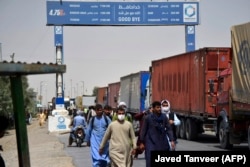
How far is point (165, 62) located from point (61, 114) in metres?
13.6

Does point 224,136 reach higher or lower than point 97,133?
lower

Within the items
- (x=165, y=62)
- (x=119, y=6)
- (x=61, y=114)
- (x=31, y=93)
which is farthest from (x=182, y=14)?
(x=31, y=93)

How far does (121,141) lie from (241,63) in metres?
8.78

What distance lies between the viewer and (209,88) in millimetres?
23438

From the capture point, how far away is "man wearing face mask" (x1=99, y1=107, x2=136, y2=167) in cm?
1098

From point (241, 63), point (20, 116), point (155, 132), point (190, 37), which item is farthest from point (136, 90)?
point (20, 116)

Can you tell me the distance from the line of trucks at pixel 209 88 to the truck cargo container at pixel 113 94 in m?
17.5

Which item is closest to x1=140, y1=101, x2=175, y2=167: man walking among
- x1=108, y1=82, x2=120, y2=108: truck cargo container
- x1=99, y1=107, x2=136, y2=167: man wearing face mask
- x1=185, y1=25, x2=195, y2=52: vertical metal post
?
x1=99, y1=107, x2=136, y2=167: man wearing face mask

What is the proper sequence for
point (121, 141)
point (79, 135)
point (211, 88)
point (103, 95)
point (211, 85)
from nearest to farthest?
point (121, 141) < point (211, 85) < point (211, 88) < point (79, 135) < point (103, 95)

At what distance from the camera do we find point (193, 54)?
2564 centimetres

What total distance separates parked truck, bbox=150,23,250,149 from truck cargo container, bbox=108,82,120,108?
20.0 m

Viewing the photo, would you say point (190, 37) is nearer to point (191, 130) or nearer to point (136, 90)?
point (136, 90)

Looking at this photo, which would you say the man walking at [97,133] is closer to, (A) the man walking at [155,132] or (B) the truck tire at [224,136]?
(A) the man walking at [155,132]

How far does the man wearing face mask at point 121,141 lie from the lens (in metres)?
11.0
